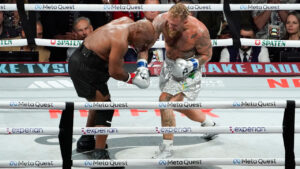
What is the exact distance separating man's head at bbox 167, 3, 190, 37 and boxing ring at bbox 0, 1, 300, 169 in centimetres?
78

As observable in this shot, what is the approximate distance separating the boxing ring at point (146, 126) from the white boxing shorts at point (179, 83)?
0.35 meters

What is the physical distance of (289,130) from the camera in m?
3.36

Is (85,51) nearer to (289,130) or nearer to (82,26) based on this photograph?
(289,130)

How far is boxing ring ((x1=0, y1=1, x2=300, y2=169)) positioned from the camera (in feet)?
10.7

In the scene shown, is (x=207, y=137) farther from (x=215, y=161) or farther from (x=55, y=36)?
(x=55, y=36)

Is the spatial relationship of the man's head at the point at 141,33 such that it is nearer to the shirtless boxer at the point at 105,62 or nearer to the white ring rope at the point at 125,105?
the shirtless boxer at the point at 105,62

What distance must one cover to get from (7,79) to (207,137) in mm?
2744

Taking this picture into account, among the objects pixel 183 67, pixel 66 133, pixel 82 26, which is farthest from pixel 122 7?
pixel 66 133

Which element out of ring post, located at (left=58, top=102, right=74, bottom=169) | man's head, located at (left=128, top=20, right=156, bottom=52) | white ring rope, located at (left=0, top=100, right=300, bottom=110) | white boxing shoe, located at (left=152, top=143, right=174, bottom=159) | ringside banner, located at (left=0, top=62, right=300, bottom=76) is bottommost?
white boxing shoe, located at (left=152, top=143, right=174, bottom=159)

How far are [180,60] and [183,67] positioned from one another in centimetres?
7

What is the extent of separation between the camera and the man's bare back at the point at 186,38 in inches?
171

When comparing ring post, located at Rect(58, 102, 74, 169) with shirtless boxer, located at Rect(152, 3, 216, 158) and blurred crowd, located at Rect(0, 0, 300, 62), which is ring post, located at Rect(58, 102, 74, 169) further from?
blurred crowd, located at Rect(0, 0, 300, 62)

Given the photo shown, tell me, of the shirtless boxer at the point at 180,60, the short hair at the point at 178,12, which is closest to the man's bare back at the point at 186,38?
the shirtless boxer at the point at 180,60

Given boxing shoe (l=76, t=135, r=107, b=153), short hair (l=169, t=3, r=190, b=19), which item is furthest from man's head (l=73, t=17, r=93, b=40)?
short hair (l=169, t=3, r=190, b=19)
